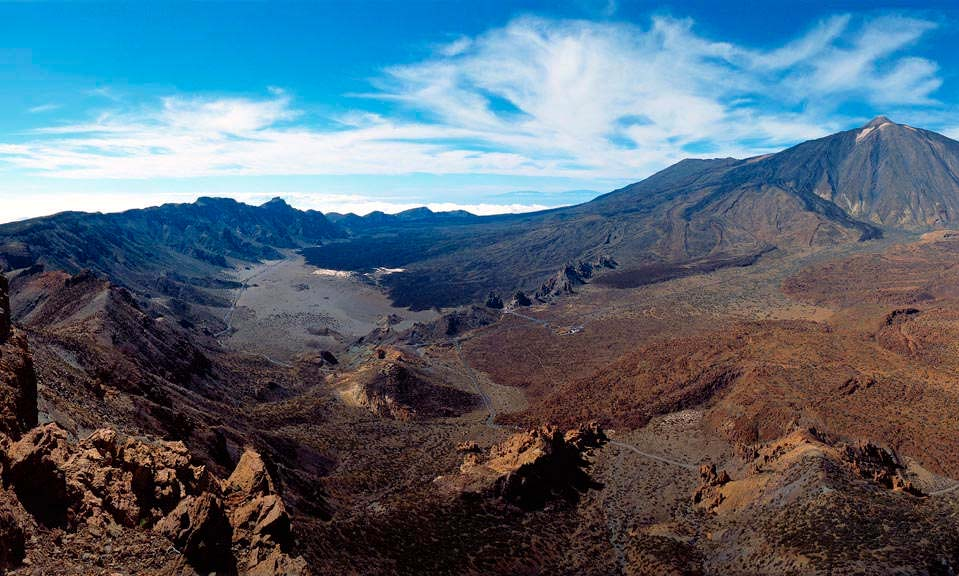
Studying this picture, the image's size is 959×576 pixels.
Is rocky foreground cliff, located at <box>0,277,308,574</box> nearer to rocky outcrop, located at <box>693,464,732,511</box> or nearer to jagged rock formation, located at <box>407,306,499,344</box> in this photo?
rocky outcrop, located at <box>693,464,732,511</box>

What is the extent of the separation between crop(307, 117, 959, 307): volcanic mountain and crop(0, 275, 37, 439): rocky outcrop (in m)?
92.0

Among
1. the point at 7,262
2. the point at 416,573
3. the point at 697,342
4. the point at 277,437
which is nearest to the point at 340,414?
the point at 277,437

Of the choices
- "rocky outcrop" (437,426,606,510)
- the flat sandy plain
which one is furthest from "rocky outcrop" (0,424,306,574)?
the flat sandy plain

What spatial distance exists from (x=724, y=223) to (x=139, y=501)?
156908mm

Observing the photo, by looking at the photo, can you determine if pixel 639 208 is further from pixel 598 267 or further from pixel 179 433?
pixel 179 433

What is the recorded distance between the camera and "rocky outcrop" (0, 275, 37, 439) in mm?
13250

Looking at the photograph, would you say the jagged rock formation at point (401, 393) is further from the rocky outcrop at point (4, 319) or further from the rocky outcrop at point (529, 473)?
the rocky outcrop at point (4, 319)

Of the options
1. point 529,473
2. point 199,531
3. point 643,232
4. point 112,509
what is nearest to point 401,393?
point 529,473

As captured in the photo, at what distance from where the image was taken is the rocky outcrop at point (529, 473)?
2550 cm

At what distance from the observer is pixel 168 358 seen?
1555 inches

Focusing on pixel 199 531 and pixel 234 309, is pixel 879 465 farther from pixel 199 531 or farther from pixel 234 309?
pixel 234 309

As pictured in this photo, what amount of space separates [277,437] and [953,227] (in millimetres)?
172037

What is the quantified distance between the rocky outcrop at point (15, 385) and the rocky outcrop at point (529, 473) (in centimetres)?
1625

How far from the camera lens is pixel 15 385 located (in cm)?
1453
